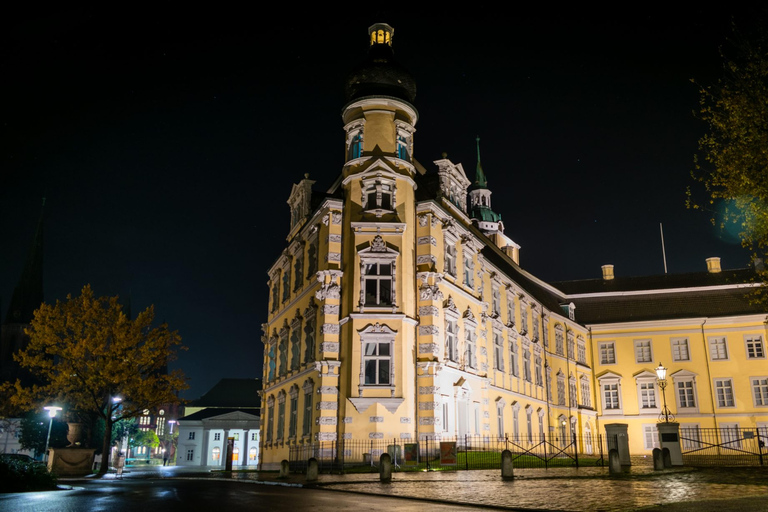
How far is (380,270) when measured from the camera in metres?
32.6

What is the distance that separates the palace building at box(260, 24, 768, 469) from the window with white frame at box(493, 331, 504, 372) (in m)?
0.16

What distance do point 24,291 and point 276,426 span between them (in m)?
103

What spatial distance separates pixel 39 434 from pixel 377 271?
62.2 meters

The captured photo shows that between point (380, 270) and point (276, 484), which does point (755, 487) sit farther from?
point (380, 270)

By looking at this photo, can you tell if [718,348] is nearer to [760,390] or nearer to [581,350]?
[760,390]

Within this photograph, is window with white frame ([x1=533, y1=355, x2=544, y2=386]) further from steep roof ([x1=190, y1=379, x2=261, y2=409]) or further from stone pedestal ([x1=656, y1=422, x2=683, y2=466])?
steep roof ([x1=190, y1=379, x2=261, y2=409])

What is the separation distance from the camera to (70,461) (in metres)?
34.5

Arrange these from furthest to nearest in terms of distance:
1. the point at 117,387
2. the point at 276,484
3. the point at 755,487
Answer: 1. the point at 117,387
2. the point at 276,484
3. the point at 755,487

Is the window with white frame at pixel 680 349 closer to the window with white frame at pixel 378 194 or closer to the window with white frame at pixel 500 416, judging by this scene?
the window with white frame at pixel 500 416

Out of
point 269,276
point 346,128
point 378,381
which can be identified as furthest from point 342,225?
point 269,276

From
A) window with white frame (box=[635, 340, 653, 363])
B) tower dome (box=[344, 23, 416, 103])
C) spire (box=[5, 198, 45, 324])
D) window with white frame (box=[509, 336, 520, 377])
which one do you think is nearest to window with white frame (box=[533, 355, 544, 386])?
window with white frame (box=[509, 336, 520, 377])

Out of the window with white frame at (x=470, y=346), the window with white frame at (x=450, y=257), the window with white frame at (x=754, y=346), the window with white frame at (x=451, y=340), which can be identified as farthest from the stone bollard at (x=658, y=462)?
the window with white frame at (x=754, y=346)

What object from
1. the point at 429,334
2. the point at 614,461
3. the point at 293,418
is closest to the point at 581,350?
the point at 429,334

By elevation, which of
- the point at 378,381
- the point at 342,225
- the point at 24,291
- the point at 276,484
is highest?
the point at 24,291
